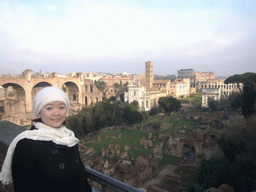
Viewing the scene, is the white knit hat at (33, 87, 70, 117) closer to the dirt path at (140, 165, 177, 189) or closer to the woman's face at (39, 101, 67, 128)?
the woman's face at (39, 101, 67, 128)

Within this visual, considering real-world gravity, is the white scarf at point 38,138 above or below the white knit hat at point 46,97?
below

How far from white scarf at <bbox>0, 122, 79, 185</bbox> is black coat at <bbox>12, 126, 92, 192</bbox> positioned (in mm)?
33

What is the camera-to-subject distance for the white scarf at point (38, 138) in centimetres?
112

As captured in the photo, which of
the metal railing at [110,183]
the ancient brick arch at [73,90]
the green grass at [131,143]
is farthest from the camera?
the ancient brick arch at [73,90]

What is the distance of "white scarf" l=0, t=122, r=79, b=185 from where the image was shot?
1123mm

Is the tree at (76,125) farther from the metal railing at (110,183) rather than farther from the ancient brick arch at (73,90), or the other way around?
the metal railing at (110,183)

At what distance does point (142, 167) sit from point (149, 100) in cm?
1871

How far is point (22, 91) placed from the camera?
2253cm

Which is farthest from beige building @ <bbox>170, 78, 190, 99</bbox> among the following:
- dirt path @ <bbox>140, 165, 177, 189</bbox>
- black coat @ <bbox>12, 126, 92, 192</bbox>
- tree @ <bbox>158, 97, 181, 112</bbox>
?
black coat @ <bbox>12, 126, 92, 192</bbox>

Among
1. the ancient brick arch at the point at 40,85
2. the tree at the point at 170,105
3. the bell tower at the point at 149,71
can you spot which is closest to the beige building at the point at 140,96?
the tree at the point at 170,105

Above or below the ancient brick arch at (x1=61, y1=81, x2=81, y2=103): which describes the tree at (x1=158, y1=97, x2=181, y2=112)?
below

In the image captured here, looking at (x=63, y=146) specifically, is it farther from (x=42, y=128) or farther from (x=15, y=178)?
(x=15, y=178)

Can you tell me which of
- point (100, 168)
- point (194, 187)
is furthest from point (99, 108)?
point (194, 187)

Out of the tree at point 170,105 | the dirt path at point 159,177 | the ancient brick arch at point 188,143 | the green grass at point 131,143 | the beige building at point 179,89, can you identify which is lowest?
the dirt path at point 159,177
